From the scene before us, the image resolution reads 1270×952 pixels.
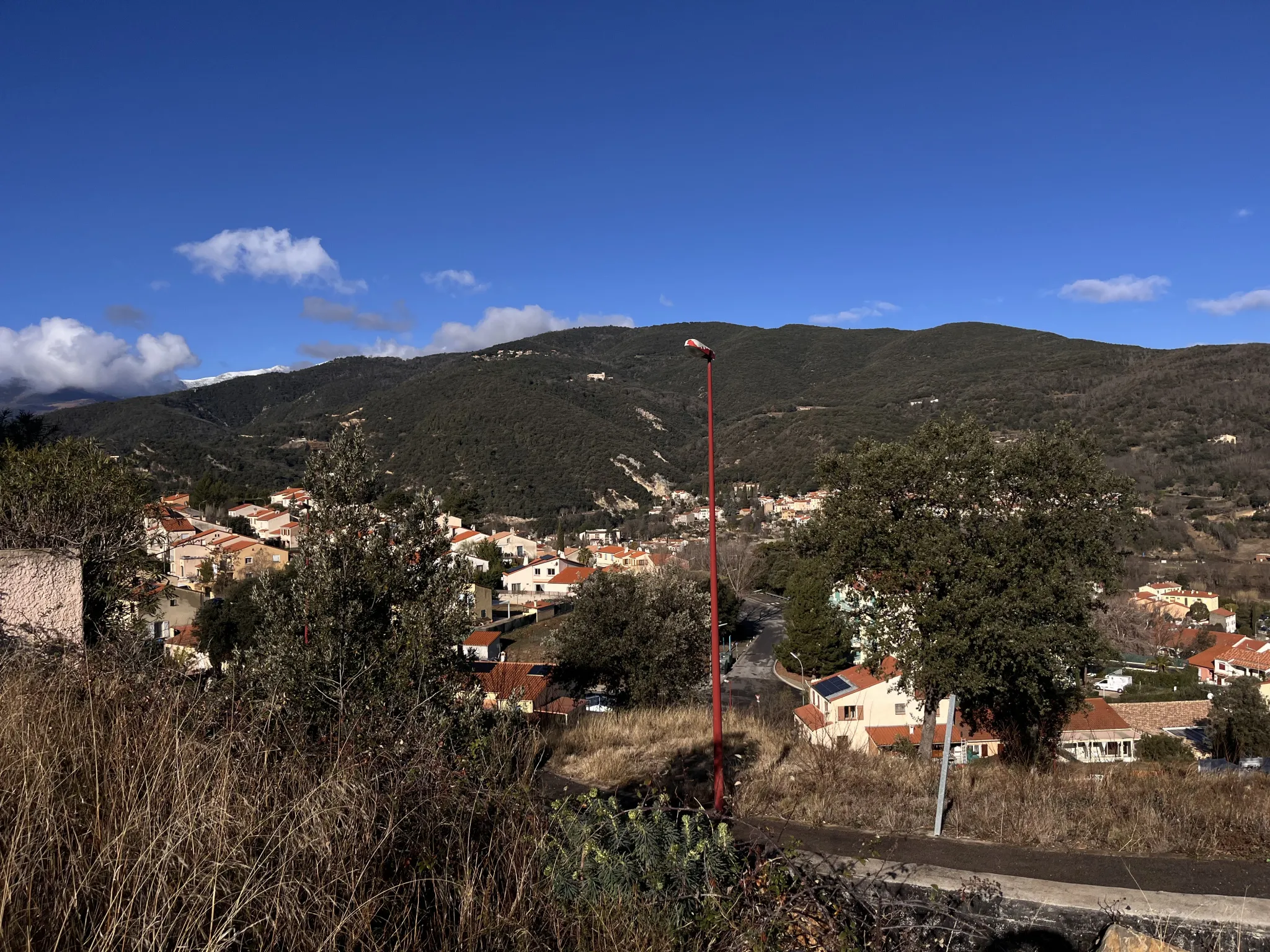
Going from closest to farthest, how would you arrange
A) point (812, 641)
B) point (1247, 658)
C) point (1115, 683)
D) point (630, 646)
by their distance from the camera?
1. point (630, 646)
2. point (812, 641)
3. point (1115, 683)
4. point (1247, 658)

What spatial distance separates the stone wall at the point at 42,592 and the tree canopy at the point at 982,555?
308 inches

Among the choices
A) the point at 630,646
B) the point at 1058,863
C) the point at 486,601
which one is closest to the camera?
the point at 1058,863

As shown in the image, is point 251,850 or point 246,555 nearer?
point 251,850

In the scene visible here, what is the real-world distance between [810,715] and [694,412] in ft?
354

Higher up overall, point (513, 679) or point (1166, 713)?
point (513, 679)

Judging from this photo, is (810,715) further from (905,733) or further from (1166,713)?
(1166,713)

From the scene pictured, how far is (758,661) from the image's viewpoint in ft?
109

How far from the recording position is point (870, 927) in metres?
2.60

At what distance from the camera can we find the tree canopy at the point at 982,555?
28.3 ft

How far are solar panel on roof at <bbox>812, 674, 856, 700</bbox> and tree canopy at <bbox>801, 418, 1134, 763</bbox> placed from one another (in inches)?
450

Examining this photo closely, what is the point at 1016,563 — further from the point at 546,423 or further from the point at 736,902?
the point at 546,423

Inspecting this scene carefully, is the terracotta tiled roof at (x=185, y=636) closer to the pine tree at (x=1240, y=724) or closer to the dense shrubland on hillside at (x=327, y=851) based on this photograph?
the dense shrubland on hillside at (x=327, y=851)

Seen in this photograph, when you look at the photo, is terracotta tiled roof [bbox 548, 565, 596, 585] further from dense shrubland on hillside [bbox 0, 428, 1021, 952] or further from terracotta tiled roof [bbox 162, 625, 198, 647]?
dense shrubland on hillside [bbox 0, 428, 1021, 952]

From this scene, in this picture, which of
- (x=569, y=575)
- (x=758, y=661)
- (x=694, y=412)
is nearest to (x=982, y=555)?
(x=758, y=661)
